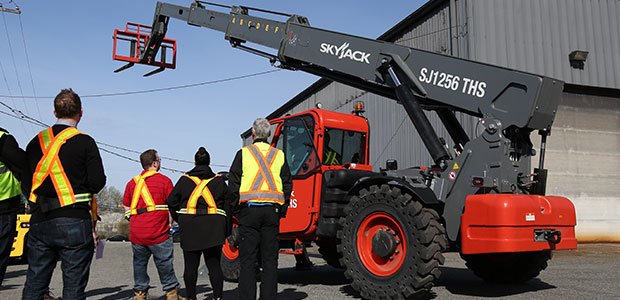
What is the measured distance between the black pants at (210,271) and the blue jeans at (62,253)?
197 centimetres

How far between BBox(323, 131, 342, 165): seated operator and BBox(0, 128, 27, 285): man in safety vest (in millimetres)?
3645

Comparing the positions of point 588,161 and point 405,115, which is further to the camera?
point 405,115

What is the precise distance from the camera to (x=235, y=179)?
4.74 metres

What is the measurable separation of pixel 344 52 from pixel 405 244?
3099 mm

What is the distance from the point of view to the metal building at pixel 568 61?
1407cm

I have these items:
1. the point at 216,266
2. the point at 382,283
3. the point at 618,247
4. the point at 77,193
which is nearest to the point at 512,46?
the point at 618,247

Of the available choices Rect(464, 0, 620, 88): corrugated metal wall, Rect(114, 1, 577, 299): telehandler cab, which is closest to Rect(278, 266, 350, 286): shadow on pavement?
Rect(114, 1, 577, 299): telehandler cab

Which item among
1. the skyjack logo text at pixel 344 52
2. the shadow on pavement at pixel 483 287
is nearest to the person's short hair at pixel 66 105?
the skyjack logo text at pixel 344 52

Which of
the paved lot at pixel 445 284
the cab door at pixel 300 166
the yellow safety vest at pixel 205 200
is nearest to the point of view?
the yellow safety vest at pixel 205 200

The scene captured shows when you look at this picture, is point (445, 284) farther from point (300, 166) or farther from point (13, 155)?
point (13, 155)

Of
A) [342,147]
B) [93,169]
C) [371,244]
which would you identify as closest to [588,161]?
[342,147]

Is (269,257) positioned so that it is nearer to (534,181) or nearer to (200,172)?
(200,172)

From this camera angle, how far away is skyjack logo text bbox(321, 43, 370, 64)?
734 centimetres

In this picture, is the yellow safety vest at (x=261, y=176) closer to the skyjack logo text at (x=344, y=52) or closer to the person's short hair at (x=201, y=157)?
the person's short hair at (x=201, y=157)
